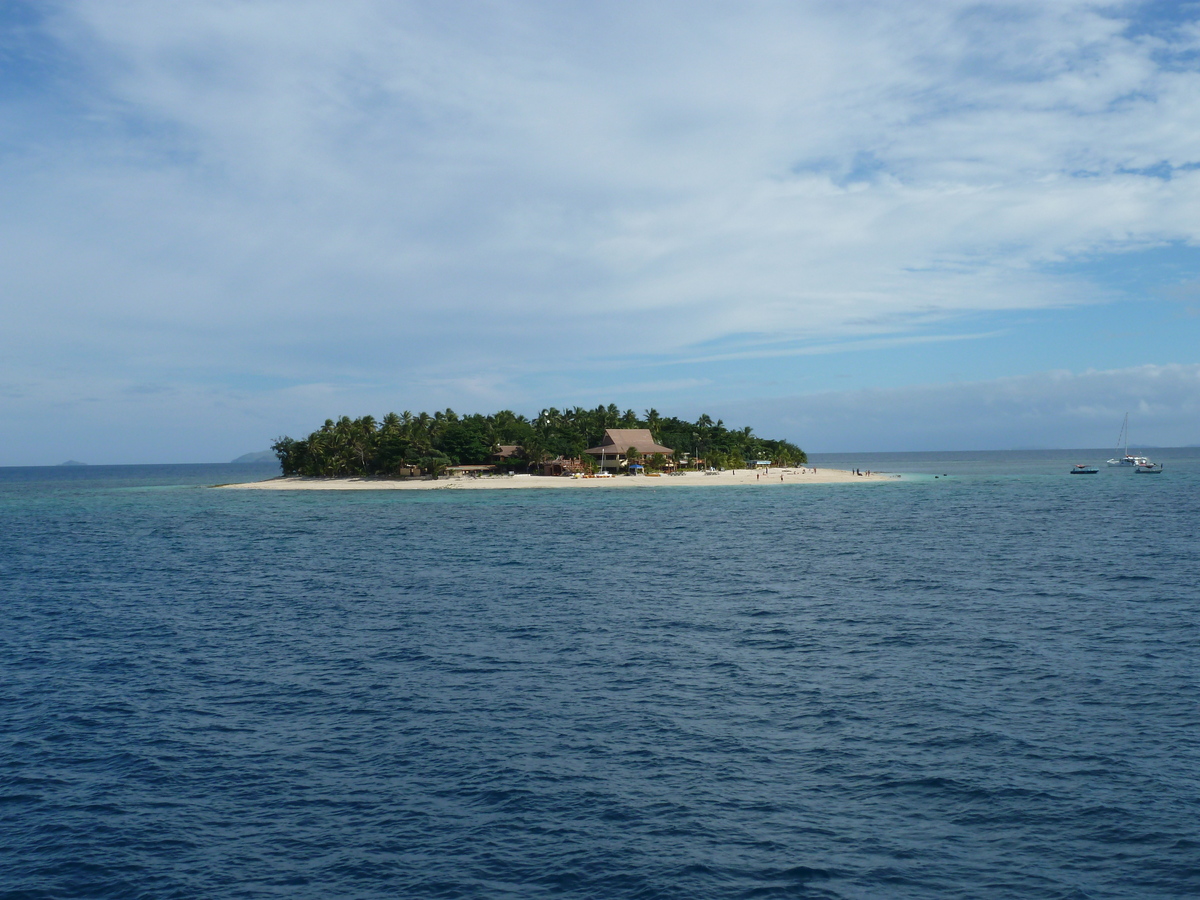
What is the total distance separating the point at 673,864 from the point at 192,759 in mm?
11046

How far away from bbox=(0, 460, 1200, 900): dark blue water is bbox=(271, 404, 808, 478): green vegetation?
94821 mm

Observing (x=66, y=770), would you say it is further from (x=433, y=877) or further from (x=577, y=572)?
(x=577, y=572)

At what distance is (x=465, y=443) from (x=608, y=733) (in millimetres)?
121809

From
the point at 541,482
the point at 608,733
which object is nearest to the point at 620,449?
the point at 541,482

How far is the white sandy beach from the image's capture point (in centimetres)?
12450

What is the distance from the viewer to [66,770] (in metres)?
17.3

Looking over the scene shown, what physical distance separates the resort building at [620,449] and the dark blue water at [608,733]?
10443 centimetres

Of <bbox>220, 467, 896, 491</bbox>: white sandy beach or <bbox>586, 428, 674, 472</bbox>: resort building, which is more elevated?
<bbox>586, 428, 674, 472</bbox>: resort building

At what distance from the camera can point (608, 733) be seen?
739 inches

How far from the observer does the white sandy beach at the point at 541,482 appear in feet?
408

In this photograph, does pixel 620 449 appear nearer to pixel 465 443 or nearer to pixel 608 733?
A: pixel 465 443

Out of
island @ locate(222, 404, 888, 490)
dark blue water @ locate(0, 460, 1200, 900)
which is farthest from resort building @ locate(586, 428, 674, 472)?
dark blue water @ locate(0, 460, 1200, 900)

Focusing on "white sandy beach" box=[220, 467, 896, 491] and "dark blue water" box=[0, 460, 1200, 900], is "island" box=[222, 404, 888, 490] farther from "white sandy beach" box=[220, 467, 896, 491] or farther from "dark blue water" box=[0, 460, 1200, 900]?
"dark blue water" box=[0, 460, 1200, 900]

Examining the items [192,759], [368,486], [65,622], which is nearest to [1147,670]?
[192,759]
